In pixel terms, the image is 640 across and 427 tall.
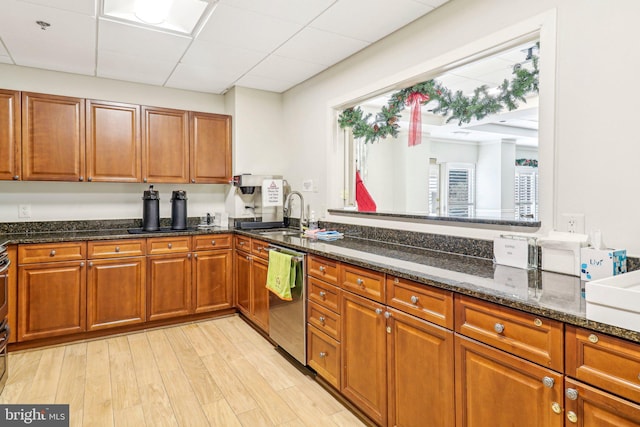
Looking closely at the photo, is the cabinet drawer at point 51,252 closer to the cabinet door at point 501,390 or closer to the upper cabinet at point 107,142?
the upper cabinet at point 107,142

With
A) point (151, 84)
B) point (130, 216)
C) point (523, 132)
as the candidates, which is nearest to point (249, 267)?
point (130, 216)

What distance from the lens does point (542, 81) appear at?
1.83 m

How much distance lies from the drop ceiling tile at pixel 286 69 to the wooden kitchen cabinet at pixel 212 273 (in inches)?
64.3

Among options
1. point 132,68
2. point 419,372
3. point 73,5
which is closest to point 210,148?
point 132,68

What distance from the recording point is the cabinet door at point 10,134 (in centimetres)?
314

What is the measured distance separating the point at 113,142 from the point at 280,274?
7.16 feet

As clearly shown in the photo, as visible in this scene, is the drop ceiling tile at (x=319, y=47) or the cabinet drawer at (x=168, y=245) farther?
the cabinet drawer at (x=168, y=245)

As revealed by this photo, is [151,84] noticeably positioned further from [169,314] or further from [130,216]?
[169,314]

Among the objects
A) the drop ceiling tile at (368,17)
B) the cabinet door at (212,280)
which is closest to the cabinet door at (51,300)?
the cabinet door at (212,280)

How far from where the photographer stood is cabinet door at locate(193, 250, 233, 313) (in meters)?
3.67

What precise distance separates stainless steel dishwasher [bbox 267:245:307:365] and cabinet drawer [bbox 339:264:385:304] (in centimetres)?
45

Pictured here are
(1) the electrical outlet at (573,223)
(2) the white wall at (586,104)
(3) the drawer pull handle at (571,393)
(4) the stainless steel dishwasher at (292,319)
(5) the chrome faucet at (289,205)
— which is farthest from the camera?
(5) the chrome faucet at (289,205)

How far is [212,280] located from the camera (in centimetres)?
374

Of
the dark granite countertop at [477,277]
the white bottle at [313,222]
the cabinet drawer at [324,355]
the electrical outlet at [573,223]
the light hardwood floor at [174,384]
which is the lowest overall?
the light hardwood floor at [174,384]
